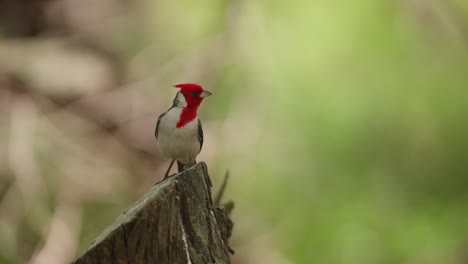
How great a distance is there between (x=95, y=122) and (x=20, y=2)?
41.9 inches

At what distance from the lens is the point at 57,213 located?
4406 millimetres

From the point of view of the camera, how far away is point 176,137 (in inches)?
105

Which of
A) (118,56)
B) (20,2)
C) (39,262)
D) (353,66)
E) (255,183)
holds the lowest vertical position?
(39,262)

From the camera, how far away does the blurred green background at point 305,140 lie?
4383mm

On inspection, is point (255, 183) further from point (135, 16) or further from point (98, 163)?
point (135, 16)

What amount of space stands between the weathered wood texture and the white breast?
909 millimetres

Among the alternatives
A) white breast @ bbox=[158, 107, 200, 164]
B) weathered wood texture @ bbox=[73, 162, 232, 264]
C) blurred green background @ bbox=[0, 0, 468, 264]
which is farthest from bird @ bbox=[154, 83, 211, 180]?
blurred green background @ bbox=[0, 0, 468, 264]

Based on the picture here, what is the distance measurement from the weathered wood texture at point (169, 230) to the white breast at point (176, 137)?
91 cm

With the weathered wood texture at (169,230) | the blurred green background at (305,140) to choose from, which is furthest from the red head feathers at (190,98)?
the blurred green background at (305,140)

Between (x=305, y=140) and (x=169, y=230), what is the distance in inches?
113

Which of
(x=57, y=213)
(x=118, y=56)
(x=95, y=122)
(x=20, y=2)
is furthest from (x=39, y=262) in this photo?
(x=20, y=2)

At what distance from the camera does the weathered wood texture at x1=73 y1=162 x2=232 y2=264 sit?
5.11 feet

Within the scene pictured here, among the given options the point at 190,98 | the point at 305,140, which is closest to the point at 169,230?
the point at 190,98

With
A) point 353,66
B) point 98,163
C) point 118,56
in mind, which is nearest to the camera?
point 353,66
